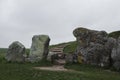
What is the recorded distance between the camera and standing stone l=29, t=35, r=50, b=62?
4144 cm

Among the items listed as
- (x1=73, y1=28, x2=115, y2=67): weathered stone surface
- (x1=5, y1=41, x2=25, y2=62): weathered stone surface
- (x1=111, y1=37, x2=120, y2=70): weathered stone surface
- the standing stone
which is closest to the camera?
(x1=111, y1=37, x2=120, y2=70): weathered stone surface

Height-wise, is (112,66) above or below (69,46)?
below

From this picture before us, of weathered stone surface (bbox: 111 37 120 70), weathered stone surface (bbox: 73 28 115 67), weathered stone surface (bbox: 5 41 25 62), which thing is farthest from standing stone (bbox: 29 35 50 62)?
weathered stone surface (bbox: 111 37 120 70)

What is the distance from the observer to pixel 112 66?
3622 centimetres

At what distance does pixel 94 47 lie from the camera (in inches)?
1521

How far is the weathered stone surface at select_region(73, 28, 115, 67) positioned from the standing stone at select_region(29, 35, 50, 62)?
4579 millimetres

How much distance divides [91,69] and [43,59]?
27.3 feet

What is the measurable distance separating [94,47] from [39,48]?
8.35 meters

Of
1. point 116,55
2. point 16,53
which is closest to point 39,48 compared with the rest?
point 16,53

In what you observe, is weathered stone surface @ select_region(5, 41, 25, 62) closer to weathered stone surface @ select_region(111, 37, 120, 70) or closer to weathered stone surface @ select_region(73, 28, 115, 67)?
weathered stone surface @ select_region(73, 28, 115, 67)

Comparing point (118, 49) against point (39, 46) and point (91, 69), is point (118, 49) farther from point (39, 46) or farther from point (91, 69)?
point (39, 46)

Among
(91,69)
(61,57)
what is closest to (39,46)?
(61,57)

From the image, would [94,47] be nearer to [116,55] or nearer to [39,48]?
[116,55]

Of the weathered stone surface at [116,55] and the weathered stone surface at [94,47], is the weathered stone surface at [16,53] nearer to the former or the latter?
the weathered stone surface at [94,47]
